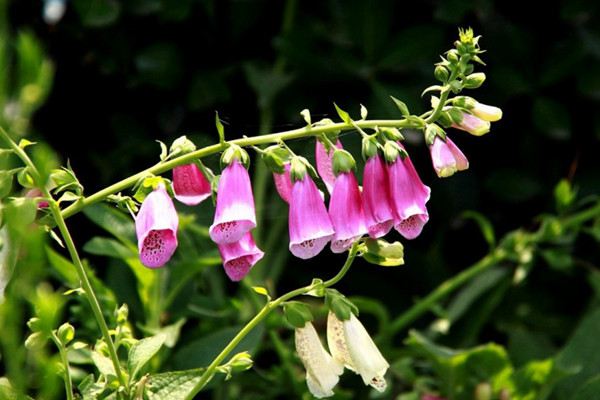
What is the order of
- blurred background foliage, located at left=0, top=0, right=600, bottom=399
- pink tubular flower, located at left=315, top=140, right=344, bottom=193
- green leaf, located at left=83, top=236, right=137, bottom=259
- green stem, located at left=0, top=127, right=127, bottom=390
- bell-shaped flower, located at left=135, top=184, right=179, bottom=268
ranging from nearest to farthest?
green stem, located at left=0, top=127, right=127, bottom=390 < bell-shaped flower, located at left=135, top=184, right=179, bottom=268 < pink tubular flower, located at left=315, top=140, right=344, bottom=193 < green leaf, located at left=83, top=236, right=137, bottom=259 < blurred background foliage, located at left=0, top=0, right=600, bottom=399

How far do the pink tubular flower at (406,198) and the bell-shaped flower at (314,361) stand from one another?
0.12 metres

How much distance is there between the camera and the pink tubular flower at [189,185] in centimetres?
100

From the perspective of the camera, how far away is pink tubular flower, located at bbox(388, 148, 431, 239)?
0.91 meters

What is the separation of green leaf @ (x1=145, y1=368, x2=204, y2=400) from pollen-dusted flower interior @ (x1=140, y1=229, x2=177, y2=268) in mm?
107

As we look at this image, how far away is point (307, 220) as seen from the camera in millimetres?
907

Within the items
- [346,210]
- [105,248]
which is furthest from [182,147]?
[105,248]

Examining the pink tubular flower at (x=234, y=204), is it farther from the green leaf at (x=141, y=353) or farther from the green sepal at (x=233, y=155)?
the green leaf at (x=141, y=353)

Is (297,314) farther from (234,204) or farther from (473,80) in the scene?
(473,80)

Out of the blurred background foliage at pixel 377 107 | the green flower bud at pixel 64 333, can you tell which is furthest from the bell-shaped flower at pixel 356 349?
the blurred background foliage at pixel 377 107

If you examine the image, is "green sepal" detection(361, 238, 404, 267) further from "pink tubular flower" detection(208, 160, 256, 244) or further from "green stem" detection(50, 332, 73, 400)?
"green stem" detection(50, 332, 73, 400)

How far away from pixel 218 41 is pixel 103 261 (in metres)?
0.44

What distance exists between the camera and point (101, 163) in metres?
1.87

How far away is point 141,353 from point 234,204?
0.48ft

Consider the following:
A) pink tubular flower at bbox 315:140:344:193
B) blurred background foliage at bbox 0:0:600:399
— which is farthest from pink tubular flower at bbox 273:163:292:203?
blurred background foliage at bbox 0:0:600:399
